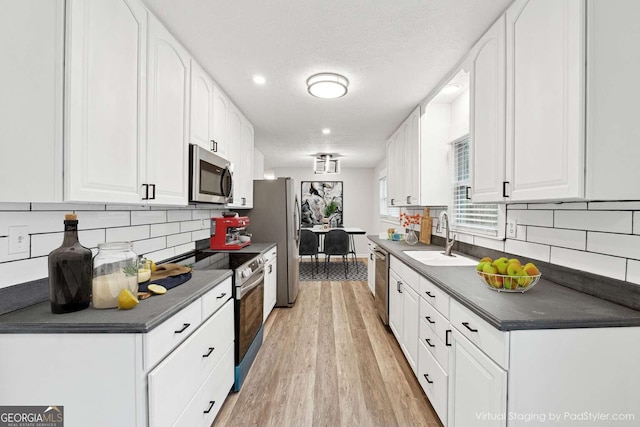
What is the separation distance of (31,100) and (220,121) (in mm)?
1659

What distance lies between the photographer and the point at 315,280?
5.17m

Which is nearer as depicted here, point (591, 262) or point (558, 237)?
point (591, 262)

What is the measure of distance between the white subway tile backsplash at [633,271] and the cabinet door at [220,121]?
2671 millimetres

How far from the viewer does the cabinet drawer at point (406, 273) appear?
2055 mm

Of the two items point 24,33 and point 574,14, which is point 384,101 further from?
point 24,33

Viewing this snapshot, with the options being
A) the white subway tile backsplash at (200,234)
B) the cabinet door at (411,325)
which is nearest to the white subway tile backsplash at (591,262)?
the cabinet door at (411,325)

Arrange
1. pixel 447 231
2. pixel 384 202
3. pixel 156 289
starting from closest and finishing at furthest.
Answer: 1. pixel 156 289
2. pixel 447 231
3. pixel 384 202

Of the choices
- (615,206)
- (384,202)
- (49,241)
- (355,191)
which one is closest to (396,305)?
(615,206)

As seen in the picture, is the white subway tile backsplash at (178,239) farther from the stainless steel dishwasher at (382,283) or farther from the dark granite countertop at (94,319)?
the stainless steel dishwasher at (382,283)

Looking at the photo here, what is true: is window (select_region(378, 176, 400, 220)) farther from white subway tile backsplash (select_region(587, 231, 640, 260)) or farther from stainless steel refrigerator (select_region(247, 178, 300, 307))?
white subway tile backsplash (select_region(587, 231, 640, 260))

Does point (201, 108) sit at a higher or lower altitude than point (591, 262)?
higher

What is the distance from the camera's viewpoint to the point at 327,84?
93.5 inches

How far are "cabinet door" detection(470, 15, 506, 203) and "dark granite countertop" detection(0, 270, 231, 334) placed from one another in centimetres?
179

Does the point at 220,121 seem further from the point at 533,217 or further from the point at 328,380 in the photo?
the point at 533,217
